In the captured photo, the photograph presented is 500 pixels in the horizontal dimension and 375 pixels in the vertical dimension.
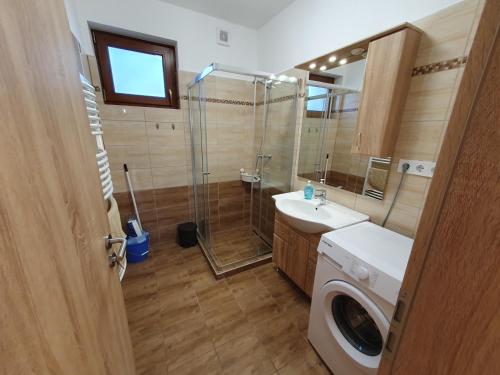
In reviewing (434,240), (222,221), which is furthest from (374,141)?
(222,221)

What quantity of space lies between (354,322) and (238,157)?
2107mm

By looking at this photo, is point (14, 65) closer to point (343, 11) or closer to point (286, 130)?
point (343, 11)

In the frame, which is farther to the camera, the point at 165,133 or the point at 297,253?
the point at 165,133

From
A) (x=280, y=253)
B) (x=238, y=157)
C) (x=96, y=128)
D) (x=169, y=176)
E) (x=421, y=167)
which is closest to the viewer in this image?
(x=421, y=167)

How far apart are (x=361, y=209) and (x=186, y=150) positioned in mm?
1980

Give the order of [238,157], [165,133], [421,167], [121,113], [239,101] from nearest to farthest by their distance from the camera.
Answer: [421,167]
[121,113]
[165,133]
[239,101]
[238,157]

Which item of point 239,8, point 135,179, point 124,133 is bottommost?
point 135,179

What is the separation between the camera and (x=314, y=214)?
1762mm

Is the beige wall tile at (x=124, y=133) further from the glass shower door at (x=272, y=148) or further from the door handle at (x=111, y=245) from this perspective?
the door handle at (x=111, y=245)

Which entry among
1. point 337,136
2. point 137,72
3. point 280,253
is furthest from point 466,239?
point 137,72

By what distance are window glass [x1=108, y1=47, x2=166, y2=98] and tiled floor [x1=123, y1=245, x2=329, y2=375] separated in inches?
74.5

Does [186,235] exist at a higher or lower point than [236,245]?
higher

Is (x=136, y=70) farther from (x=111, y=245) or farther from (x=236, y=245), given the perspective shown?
(x=236, y=245)

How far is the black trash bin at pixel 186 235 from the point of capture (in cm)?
252
